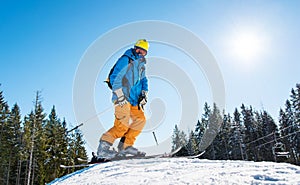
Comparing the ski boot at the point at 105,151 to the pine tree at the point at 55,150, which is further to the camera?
the pine tree at the point at 55,150

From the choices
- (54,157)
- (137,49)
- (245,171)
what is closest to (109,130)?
(137,49)

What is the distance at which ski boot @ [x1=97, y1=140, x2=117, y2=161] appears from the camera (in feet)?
18.8

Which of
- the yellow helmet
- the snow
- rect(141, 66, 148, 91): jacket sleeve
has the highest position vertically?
the yellow helmet

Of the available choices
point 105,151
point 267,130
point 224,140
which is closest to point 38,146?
point 224,140

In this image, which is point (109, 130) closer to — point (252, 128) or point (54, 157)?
point (54, 157)

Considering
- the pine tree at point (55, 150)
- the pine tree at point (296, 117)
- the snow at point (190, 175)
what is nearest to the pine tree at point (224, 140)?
the pine tree at point (296, 117)

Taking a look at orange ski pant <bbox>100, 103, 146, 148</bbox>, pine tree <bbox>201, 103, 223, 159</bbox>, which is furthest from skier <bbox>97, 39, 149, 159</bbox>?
pine tree <bbox>201, 103, 223, 159</bbox>

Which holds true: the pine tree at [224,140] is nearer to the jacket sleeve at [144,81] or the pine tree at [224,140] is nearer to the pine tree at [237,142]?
the pine tree at [237,142]

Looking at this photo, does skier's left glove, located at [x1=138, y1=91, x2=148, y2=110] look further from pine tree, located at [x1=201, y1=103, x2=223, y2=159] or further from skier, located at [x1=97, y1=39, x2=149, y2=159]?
pine tree, located at [x1=201, y1=103, x2=223, y2=159]

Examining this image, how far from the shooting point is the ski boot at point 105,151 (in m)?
5.73

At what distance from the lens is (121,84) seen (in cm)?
576

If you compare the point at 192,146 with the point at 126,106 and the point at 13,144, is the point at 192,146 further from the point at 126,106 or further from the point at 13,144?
the point at 126,106

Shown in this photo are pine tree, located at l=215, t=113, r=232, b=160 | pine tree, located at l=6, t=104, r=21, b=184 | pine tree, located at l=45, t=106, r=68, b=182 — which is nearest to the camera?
pine tree, located at l=45, t=106, r=68, b=182

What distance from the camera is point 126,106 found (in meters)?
5.65
